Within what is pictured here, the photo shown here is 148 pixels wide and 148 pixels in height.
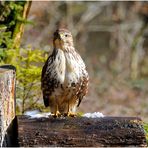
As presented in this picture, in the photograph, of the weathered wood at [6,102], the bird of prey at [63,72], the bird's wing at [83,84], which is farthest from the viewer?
the bird's wing at [83,84]

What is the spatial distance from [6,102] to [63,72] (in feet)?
2.23

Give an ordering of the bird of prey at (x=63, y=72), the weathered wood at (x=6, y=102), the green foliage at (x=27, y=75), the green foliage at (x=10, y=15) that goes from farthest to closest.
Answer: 1. the green foliage at (x=10, y=15)
2. the green foliage at (x=27, y=75)
3. the bird of prey at (x=63, y=72)
4. the weathered wood at (x=6, y=102)

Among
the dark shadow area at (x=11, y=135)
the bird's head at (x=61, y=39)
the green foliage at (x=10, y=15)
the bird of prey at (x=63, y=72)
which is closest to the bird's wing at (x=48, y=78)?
the bird of prey at (x=63, y=72)

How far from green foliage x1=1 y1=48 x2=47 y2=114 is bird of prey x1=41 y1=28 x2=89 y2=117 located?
1290mm

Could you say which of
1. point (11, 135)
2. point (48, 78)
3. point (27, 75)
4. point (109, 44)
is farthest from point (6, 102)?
point (109, 44)

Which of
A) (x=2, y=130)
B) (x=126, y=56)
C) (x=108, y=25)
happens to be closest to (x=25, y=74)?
(x=2, y=130)

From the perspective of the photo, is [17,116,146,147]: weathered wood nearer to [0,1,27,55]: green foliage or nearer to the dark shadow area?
the dark shadow area

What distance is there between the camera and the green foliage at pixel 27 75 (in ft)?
22.2

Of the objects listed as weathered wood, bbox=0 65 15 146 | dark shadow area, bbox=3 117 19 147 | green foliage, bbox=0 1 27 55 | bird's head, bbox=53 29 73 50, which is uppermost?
green foliage, bbox=0 1 27 55

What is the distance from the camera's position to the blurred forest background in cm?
1365

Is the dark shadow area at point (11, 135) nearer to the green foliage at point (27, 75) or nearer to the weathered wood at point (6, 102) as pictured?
the weathered wood at point (6, 102)

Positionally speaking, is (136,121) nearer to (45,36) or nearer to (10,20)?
(10,20)

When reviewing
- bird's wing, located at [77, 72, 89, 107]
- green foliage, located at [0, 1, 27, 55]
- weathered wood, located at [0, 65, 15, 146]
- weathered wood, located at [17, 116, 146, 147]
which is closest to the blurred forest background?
green foliage, located at [0, 1, 27, 55]

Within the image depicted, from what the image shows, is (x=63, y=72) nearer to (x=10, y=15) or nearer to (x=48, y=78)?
(x=48, y=78)
